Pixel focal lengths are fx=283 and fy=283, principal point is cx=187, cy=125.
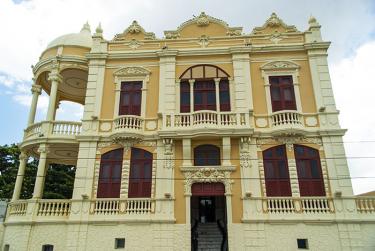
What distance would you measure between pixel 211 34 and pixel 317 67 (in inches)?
269

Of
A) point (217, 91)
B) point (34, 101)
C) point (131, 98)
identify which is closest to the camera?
point (217, 91)

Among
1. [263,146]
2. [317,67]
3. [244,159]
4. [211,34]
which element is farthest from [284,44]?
[244,159]

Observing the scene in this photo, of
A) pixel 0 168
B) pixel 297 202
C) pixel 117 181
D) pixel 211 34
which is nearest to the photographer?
pixel 297 202

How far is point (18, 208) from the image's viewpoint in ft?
51.2

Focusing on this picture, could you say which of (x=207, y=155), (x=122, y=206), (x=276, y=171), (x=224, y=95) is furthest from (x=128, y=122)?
(x=276, y=171)

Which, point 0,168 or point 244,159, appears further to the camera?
point 0,168

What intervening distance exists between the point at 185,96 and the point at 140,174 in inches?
209

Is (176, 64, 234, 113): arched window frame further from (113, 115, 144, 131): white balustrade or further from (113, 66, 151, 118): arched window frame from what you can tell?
(113, 115, 144, 131): white balustrade

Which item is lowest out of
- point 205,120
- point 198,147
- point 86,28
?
point 198,147

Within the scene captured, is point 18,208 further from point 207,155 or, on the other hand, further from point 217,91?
point 217,91

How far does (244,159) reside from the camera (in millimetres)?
15078

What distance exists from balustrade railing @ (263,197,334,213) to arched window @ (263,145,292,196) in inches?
16.3

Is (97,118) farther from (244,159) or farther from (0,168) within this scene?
(0,168)

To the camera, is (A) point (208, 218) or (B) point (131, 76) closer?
(A) point (208, 218)
